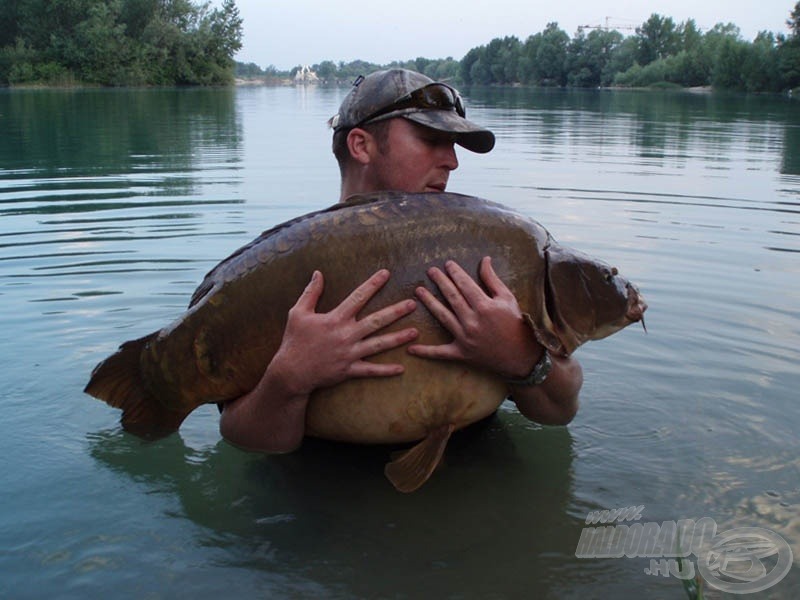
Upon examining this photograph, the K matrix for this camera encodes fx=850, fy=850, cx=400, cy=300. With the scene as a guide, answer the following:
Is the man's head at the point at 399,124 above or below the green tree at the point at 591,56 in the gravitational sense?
below

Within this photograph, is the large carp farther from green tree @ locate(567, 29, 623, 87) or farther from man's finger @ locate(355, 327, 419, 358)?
green tree @ locate(567, 29, 623, 87)

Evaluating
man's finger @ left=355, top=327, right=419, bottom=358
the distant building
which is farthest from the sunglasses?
the distant building

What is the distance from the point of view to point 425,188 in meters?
3.17

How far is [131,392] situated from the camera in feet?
10.2

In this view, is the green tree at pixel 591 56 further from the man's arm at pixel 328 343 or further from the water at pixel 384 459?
the man's arm at pixel 328 343

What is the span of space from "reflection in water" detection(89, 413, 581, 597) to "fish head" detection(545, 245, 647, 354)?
714 millimetres

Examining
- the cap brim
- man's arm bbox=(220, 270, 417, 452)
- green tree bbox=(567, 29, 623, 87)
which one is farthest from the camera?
green tree bbox=(567, 29, 623, 87)

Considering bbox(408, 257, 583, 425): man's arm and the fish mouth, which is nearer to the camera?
bbox(408, 257, 583, 425): man's arm

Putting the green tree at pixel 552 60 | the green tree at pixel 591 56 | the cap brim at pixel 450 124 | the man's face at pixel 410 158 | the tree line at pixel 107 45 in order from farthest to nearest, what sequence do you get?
the green tree at pixel 552 60 → the green tree at pixel 591 56 → the tree line at pixel 107 45 → the man's face at pixel 410 158 → the cap brim at pixel 450 124

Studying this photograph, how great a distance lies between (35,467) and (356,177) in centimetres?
178

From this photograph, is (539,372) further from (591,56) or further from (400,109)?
(591,56)

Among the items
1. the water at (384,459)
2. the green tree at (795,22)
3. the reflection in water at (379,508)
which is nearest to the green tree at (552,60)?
Result: the green tree at (795,22)

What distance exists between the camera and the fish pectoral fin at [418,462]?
2873 mm

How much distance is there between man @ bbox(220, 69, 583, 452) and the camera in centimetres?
271
